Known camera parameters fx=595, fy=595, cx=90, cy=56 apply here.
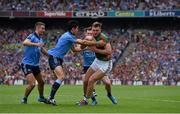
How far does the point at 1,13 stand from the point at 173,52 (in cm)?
1892

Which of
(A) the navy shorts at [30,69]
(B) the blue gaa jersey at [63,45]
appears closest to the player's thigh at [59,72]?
(B) the blue gaa jersey at [63,45]

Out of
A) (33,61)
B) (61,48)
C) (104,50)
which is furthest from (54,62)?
(104,50)

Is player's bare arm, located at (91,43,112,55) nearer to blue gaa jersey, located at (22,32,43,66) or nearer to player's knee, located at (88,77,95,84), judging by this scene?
player's knee, located at (88,77,95,84)

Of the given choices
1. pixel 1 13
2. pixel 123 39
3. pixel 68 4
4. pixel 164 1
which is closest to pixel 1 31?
pixel 1 13

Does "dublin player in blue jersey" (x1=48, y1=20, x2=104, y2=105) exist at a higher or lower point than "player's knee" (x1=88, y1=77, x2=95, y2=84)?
higher

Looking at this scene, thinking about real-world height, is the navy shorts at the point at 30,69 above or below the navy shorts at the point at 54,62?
below

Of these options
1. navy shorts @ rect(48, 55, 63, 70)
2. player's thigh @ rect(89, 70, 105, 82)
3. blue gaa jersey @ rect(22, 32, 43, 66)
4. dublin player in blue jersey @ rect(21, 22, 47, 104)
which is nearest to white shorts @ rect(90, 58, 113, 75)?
player's thigh @ rect(89, 70, 105, 82)

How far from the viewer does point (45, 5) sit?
64.7 metres

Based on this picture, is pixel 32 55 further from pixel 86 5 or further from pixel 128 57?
pixel 86 5

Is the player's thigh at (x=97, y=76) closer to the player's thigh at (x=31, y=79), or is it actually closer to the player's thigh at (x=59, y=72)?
the player's thigh at (x=59, y=72)

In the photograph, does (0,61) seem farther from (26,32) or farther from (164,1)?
(164,1)

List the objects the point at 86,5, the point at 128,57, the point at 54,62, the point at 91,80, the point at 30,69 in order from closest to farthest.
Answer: the point at 91,80 < the point at 54,62 < the point at 30,69 < the point at 128,57 < the point at 86,5

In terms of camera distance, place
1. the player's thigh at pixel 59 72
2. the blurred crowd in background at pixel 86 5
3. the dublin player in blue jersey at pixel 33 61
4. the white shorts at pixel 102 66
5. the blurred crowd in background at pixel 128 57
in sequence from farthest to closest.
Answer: the blurred crowd in background at pixel 86 5 → the blurred crowd in background at pixel 128 57 → the dublin player in blue jersey at pixel 33 61 → the player's thigh at pixel 59 72 → the white shorts at pixel 102 66

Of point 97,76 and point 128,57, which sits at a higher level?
point 97,76
